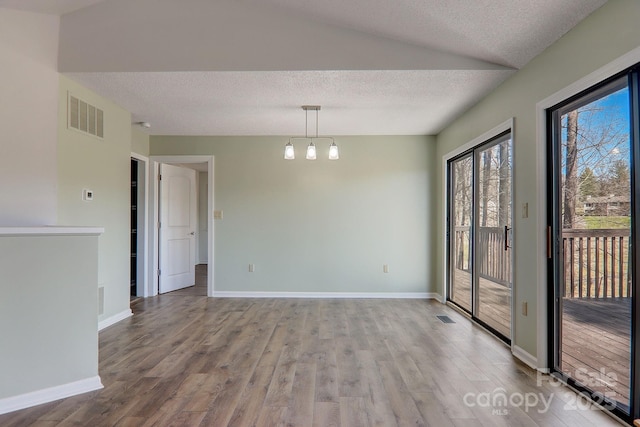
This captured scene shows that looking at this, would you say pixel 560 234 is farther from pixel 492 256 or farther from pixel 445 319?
pixel 445 319

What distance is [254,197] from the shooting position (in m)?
5.08

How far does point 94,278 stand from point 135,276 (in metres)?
3.15

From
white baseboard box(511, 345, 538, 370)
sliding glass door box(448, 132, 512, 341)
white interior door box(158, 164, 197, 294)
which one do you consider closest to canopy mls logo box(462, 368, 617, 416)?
white baseboard box(511, 345, 538, 370)

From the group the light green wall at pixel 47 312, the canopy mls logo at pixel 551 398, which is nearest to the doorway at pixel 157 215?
the light green wall at pixel 47 312

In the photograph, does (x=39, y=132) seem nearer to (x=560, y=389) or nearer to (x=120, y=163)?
(x=120, y=163)

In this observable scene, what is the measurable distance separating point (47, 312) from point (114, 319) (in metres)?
1.74

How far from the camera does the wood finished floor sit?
199 centimetres

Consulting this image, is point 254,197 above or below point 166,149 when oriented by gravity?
below

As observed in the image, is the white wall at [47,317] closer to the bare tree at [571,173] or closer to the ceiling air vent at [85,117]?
the ceiling air vent at [85,117]

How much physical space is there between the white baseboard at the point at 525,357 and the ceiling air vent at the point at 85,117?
4.46 meters

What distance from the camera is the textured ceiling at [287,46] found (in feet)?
8.43

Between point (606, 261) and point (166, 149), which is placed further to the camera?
point (166, 149)

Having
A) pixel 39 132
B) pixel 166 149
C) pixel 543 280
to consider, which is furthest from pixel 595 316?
pixel 166 149

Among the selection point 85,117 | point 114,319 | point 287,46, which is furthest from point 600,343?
point 85,117
